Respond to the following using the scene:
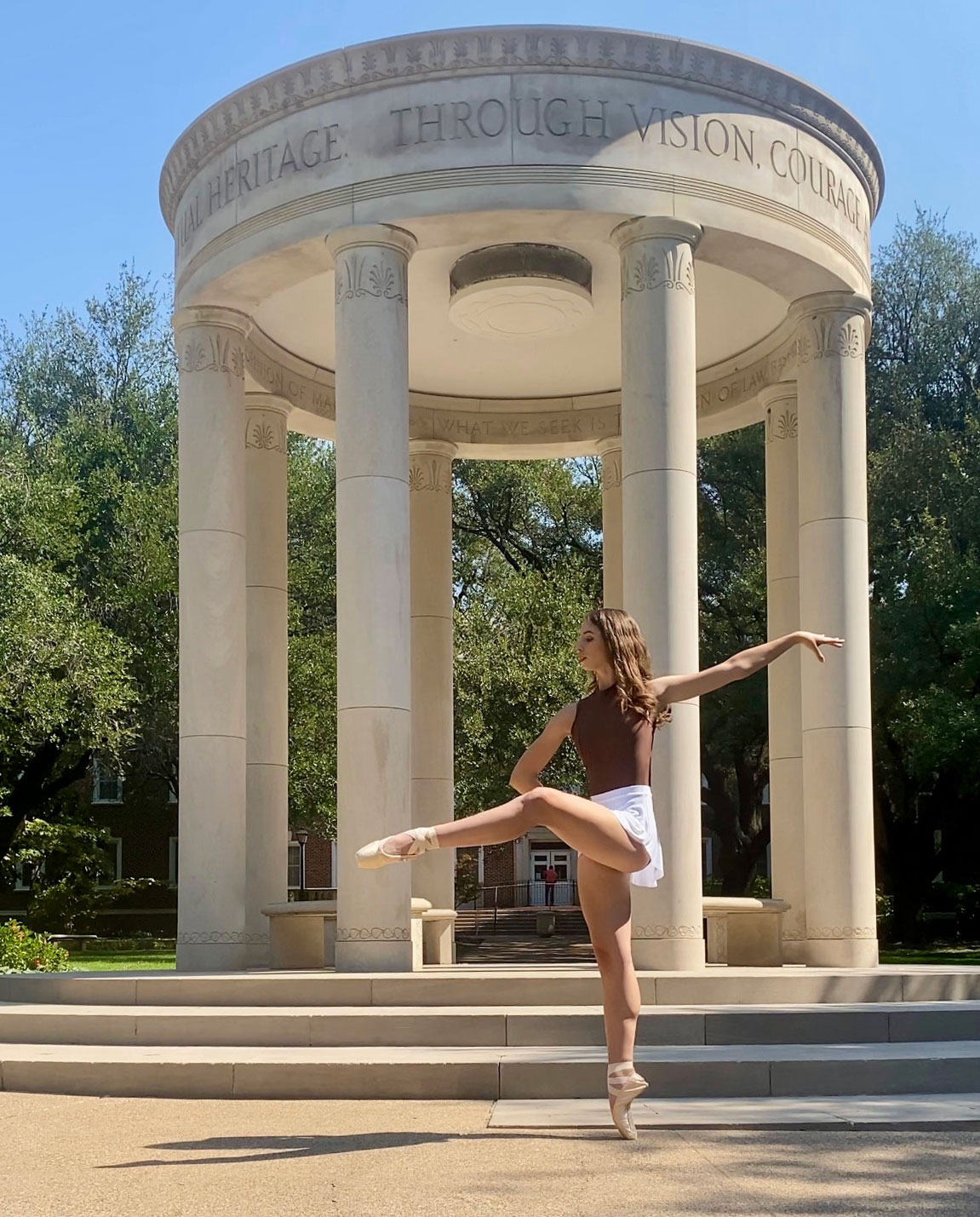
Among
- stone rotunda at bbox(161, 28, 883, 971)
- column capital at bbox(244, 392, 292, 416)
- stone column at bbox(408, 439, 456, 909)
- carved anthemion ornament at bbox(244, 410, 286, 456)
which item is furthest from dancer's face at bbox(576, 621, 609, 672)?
stone column at bbox(408, 439, 456, 909)

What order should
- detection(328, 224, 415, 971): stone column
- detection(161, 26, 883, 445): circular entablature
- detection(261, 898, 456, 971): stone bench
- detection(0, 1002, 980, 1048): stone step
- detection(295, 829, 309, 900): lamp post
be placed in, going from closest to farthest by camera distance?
detection(0, 1002, 980, 1048): stone step → detection(328, 224, 415, 971): stone column → detection(161, 26, 883, 445): circular entablature → detection(261, 898, 456, 971): stone bench → detection(295, 829, 309, 900): lamp post

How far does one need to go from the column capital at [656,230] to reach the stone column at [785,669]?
5.72 meters

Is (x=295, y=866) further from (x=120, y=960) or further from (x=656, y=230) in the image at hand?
(x=656, y=230)

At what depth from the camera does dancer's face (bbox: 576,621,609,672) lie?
9.66 meters

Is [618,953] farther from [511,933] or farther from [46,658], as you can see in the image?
[511,933]

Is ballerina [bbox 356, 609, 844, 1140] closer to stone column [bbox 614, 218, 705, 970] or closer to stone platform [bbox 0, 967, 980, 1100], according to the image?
stone platform [bbox 0, 967, 980, 1100]

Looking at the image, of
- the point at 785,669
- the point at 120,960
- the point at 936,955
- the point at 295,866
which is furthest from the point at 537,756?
the point at 295,866

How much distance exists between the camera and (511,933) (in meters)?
56.7

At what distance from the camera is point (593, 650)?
9.69 m

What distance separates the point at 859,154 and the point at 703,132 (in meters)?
3.38

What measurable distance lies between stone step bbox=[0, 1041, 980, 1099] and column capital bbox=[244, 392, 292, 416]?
13.0m

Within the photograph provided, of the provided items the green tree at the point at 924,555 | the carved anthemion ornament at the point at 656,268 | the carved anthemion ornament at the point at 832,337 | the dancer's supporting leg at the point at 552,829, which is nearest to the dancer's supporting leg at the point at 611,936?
the dancer's supporting leg at the point at 552,829

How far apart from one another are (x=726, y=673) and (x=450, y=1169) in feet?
10.7

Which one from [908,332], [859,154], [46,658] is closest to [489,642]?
[46,658]
